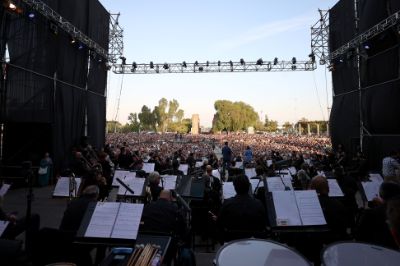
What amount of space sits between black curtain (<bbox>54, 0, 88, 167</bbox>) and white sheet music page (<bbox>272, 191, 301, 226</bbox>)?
41.2ft

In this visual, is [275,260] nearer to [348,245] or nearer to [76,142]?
[348,245]

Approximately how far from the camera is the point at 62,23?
554 inches

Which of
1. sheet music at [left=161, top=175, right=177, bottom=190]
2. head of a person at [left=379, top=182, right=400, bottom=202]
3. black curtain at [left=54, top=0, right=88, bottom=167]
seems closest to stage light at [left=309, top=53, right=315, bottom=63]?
black curtain at [left=54, top=0, right=88, bottom=167]

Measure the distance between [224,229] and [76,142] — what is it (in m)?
14.0

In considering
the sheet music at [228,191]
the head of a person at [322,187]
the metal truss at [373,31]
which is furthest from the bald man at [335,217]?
the metal truss at [373,31]

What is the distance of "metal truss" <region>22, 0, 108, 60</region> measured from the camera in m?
12.1

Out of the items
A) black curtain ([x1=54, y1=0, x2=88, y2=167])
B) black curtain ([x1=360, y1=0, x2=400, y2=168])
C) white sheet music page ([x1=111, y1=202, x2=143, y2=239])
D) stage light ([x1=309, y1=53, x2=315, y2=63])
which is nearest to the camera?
white sheet music page ([x1=111, y1=202, x2=143, y2=239])

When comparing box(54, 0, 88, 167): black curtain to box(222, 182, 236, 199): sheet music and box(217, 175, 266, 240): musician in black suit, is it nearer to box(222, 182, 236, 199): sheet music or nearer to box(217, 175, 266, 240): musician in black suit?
box(222, 182, 236, 199): sheet music

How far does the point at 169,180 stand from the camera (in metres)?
8.39

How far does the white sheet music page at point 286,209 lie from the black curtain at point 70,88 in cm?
1257

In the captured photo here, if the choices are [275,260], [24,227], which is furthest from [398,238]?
[24,227]

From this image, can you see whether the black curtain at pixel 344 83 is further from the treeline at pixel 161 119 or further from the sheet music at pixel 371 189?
the treeline at pixel 161 119

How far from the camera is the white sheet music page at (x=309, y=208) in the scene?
3.89 meters

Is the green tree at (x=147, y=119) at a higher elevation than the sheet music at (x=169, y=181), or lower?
higher
